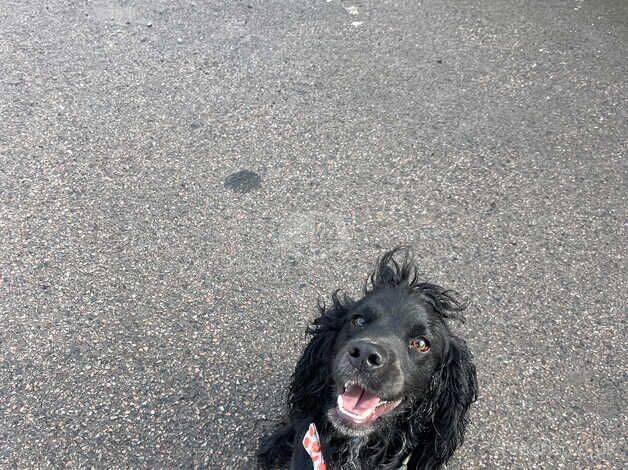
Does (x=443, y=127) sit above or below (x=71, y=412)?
above

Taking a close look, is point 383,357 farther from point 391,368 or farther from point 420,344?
point 420,344

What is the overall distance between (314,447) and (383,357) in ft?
1.57

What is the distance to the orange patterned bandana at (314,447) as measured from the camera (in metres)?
2.15

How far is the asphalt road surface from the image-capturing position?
279cm

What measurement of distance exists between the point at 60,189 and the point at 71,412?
61.0 inches

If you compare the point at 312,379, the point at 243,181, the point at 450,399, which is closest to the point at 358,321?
the point at 312,379

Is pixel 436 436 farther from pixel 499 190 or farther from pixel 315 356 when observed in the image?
pixel 499 190

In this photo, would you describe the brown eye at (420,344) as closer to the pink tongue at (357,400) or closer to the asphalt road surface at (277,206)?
the pink tongue at (357,400)

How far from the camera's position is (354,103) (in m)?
4.33

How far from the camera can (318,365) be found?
2.40m

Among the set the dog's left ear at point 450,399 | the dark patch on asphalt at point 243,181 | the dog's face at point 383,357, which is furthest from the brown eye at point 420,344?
the dark patch on asphalt at point 243,181

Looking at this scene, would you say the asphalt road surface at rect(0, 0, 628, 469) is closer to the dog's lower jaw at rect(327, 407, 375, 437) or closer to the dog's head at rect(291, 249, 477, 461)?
the dog's head at rect(291, 249, 477, 461)

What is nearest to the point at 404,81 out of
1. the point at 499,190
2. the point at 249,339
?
the point at 499,190

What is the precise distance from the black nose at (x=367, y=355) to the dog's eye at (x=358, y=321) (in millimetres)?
218
